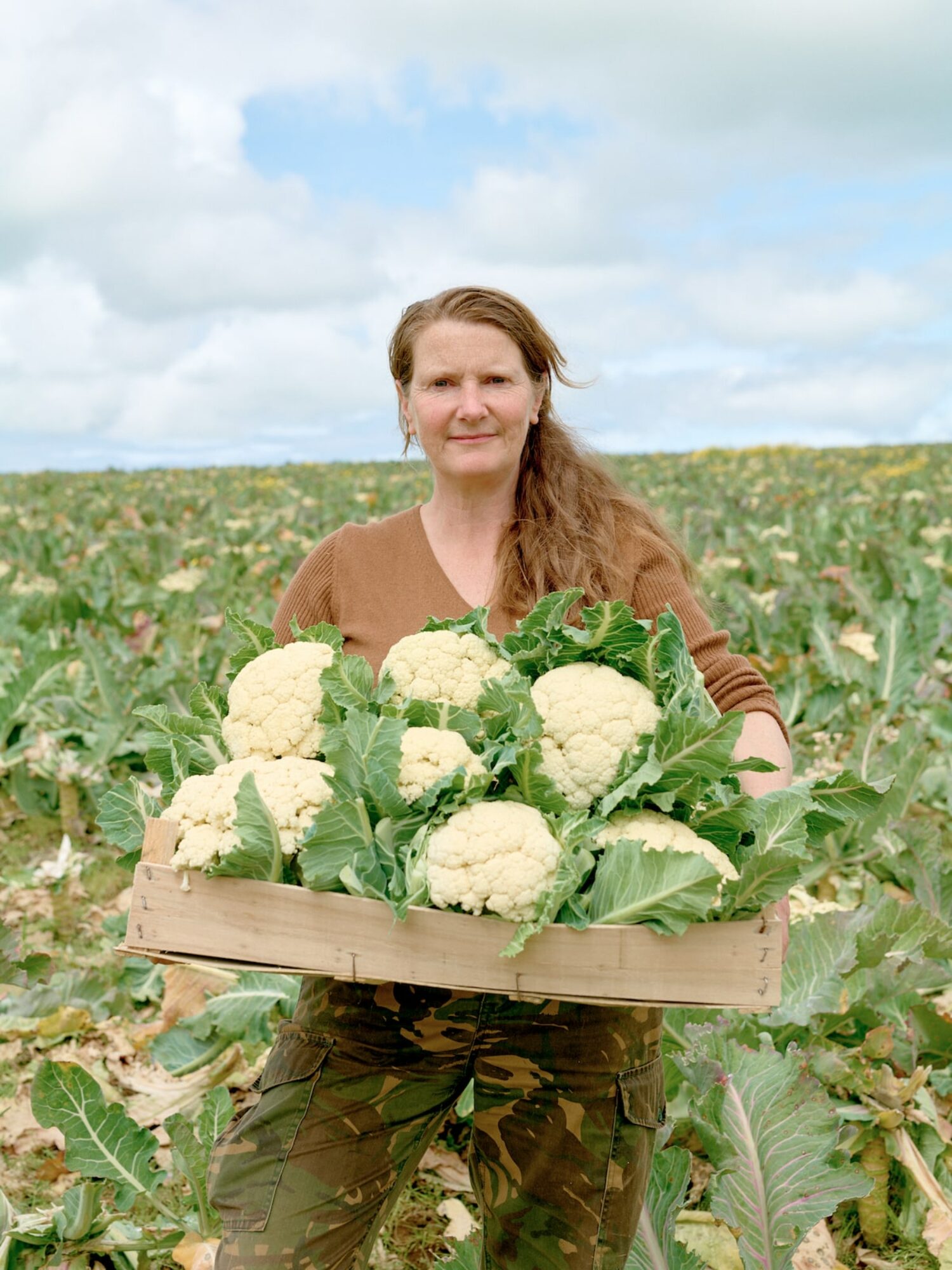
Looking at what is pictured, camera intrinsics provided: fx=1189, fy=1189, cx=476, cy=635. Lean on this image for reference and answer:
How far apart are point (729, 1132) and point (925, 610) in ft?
15.8

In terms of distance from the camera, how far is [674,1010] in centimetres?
317

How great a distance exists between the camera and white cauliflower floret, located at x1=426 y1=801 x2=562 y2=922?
168 cm

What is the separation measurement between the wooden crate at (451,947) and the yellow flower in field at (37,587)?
255 inches

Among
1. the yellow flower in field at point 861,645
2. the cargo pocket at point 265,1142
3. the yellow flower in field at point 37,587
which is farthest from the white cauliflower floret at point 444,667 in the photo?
the yellow flower in field at point 37,587

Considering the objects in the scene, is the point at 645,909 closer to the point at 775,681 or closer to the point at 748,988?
the point at 748,988

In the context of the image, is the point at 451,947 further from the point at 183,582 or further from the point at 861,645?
the point at 183,582

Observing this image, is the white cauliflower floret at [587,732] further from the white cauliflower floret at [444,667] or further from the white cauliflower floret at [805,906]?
the white cauliflower floret at [805,906]

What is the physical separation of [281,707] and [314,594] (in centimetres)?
75

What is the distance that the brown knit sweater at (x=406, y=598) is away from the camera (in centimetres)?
247

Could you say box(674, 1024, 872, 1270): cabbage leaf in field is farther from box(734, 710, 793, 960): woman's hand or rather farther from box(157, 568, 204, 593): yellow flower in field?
box(157, 568, 204, 593): yellow flower in field

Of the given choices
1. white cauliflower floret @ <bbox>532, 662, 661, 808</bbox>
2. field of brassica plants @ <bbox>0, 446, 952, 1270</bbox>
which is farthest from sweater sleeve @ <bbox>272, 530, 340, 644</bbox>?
white cauliflower floret @ <bbox>532, 662, 661, 808</bbox>

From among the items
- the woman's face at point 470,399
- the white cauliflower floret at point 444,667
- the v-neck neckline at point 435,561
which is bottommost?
the white cauliflower floret at point 444,667

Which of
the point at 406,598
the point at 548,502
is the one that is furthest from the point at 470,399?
the point at 406,598

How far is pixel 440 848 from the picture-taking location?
1742 mm
